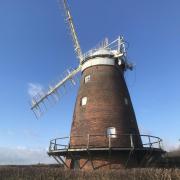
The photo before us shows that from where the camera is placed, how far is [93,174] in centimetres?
1608

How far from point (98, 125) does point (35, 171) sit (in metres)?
5.18

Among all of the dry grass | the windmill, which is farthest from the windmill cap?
the dry grass

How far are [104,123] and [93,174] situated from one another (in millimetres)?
4795

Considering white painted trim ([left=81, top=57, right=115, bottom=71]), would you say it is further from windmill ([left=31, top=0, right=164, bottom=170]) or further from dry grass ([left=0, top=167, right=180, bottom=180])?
dry grass ([left=0, top=167, right=180, bottom=180])

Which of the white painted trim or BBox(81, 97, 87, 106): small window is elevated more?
the white painted trim

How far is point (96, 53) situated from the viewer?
23.5m

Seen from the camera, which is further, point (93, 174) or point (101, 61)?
point (101, 61)

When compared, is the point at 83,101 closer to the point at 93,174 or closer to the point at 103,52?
the point at 103,52

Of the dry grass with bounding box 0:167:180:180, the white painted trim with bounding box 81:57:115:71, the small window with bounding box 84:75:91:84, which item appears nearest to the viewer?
the dry grass with bounding box 0:167:180:180

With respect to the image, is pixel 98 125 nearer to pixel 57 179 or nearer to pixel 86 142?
pixel 86 142

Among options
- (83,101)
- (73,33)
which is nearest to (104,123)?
(83,101)

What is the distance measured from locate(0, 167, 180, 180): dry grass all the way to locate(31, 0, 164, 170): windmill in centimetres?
261

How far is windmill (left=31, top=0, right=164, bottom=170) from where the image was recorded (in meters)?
19.4

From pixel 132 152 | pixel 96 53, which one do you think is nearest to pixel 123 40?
pixel 96 53
